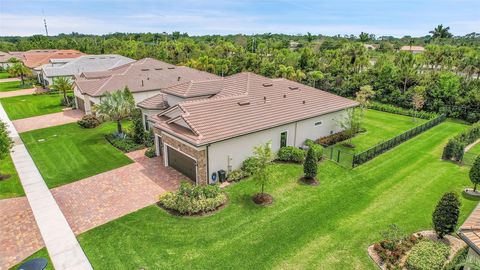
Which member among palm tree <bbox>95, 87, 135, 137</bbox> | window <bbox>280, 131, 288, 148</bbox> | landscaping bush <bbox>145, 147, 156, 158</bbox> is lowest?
landscaping bush <bbox>145, 147, 156, 158</bbox>

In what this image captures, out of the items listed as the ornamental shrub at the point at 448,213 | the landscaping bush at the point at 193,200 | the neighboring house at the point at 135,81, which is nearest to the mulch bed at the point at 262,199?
the landscaping bush at the point at 193,200

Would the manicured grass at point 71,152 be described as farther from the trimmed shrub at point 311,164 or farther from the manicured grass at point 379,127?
the manicured grass at point 379,127

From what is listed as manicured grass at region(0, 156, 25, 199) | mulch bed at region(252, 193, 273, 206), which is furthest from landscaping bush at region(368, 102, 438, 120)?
manicured grass at region(0, 156, 25, 199)

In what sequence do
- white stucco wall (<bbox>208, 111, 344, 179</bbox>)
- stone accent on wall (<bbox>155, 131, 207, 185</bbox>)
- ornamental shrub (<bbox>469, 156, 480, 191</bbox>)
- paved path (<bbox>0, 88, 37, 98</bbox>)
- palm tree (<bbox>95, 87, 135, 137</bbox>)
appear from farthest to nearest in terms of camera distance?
1. paved path (<bbox>0, 88, 37, 98</bbox>)
2. palm tree (<bbox>95, 87, 135, 137</bbox>)
3. white stucco wall (<bbox>208, 111, 344, 179</bbox>)
4. stone accent on wall (<bbox>155, 131, 207, 185</bbox>)
5. ornamental shrub (<bbox>469, 156, 480, 191</bbox>)

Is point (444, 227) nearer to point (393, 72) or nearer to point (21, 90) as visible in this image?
point (393, 72)

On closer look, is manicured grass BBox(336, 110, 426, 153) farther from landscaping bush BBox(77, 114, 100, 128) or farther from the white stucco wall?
landscaping bush BBox(77, 114, 100, 128)

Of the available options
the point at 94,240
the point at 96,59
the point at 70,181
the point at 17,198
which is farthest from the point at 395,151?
the point at 96,59

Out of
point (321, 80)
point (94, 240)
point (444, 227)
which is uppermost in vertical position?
point (321, 80)
